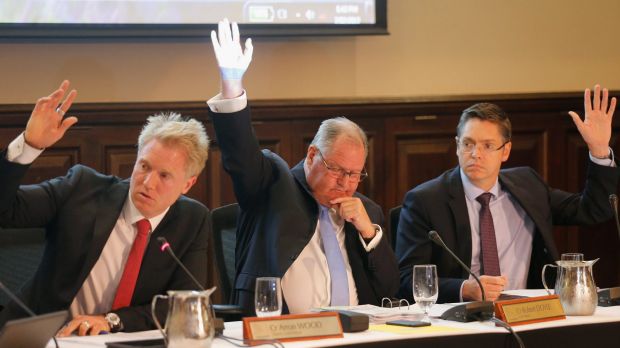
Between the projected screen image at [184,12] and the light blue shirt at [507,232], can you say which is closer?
the light blue shirt at [507,232]

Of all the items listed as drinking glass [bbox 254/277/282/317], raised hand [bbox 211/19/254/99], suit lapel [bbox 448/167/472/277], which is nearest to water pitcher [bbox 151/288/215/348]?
drinking glass [bbox 254/277/282/317]

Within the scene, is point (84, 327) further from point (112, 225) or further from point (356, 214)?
point (356, 214)

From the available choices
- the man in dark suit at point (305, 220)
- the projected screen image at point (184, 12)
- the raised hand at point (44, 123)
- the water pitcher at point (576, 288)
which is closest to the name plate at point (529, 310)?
the water pitcher at point (576, 288)

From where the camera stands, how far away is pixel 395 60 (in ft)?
18.7

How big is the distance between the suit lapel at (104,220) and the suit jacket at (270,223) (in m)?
0.43

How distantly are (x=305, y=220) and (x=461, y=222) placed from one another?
758 mm

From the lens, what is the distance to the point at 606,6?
607cm

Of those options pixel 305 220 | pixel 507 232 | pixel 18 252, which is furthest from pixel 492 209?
pixel 18 252

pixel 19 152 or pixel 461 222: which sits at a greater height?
pixel 19 152

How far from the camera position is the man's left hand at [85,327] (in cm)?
288

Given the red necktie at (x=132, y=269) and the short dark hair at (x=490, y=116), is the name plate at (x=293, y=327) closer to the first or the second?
the red necktie at (x=132, y=269)

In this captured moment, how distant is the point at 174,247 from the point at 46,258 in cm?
41

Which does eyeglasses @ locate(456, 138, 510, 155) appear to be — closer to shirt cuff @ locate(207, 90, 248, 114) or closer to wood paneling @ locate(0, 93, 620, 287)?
shirt cuff @ locate(207, 90, 248, 114)

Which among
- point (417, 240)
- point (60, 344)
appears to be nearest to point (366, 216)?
point (417, 240)
